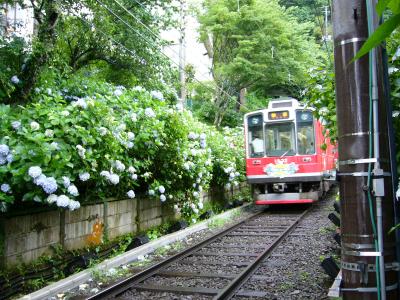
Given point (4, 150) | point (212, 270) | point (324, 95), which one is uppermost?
point (324, 95)

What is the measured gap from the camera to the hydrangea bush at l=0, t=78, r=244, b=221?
467 cm

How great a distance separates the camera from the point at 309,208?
13.1 metres

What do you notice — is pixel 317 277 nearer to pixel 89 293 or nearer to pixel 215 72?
pixel 89 293

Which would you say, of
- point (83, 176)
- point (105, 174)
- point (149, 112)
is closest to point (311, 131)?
point (149, 112)

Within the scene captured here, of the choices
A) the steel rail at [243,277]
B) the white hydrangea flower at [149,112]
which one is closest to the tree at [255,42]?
the white hydrangea flower at [149,112]

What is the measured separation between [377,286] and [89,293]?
3.44 metres

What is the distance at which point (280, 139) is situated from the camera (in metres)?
12.3

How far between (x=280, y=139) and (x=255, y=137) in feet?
A: 2.57

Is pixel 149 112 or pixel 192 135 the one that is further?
pixel 192 135

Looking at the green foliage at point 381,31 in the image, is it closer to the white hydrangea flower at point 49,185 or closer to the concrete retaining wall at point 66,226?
the white hydrangea flower at point 49,185

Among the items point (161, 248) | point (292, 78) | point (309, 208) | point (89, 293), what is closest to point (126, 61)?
point (161, 248)

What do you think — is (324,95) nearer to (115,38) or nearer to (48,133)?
(48,133)

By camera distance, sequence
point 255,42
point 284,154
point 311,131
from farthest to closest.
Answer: point 255,42, point 284,154, point 311,131

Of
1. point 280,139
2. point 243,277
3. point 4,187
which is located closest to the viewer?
point 4,187
